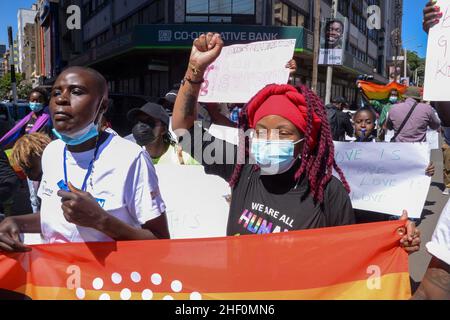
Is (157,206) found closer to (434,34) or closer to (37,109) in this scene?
(434,34)

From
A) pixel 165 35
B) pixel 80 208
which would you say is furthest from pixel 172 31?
pixel 80 208

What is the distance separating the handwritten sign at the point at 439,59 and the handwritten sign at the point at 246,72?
123 centimetres

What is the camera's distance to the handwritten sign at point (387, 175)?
3.94m

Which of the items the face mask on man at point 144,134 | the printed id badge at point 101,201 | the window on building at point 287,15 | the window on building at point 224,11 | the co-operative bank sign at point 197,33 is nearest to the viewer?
the printed id badge at point 101,201

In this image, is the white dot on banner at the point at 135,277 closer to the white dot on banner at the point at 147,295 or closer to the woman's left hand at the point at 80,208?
the white dot on banner at the point at 147,295

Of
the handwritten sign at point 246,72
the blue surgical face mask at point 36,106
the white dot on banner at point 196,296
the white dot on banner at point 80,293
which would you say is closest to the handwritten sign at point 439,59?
the handwritten sign at point 246,72

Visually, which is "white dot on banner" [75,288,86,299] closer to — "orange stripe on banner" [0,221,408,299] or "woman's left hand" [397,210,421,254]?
"orange stripe on banner" [0,221,408,299]

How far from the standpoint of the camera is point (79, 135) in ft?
Result: 6.39

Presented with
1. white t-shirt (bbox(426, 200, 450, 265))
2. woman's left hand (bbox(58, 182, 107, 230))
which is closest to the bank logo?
woman's left hand (bbox(58, 182, 107, 230))

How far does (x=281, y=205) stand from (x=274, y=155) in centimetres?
24

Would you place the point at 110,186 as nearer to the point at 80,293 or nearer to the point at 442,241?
the point at 80,293

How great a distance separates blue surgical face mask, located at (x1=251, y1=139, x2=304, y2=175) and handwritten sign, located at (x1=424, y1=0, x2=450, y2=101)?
24.6 inches

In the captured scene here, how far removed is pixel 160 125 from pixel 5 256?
199cm

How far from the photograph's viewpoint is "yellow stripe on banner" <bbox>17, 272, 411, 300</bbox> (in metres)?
2.03
